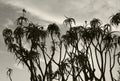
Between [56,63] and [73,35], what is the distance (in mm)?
3215

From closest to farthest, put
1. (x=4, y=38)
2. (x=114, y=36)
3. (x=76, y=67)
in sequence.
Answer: (x=114, y=36), (x=4, y=38), (x=76, y=67)

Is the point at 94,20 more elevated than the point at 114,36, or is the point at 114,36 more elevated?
the point at 94,20

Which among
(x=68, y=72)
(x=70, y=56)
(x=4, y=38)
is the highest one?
(x=4, y=38)

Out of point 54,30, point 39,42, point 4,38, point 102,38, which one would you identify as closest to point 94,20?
point 102,38

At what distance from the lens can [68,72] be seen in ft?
89.5

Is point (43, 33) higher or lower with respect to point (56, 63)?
higher

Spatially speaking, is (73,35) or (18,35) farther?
(73,35)

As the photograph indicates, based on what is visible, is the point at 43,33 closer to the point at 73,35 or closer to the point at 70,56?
the point at 73,35

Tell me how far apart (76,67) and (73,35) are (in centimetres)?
363

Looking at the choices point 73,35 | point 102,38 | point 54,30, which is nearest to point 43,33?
point 54,30

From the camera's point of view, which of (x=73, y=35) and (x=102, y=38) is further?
(x=73, y=35)

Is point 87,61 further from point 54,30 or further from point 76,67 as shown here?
point 54,30

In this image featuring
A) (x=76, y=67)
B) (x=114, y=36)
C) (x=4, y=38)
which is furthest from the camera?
(x=76, y=67)

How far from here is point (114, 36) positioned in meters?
22.9
